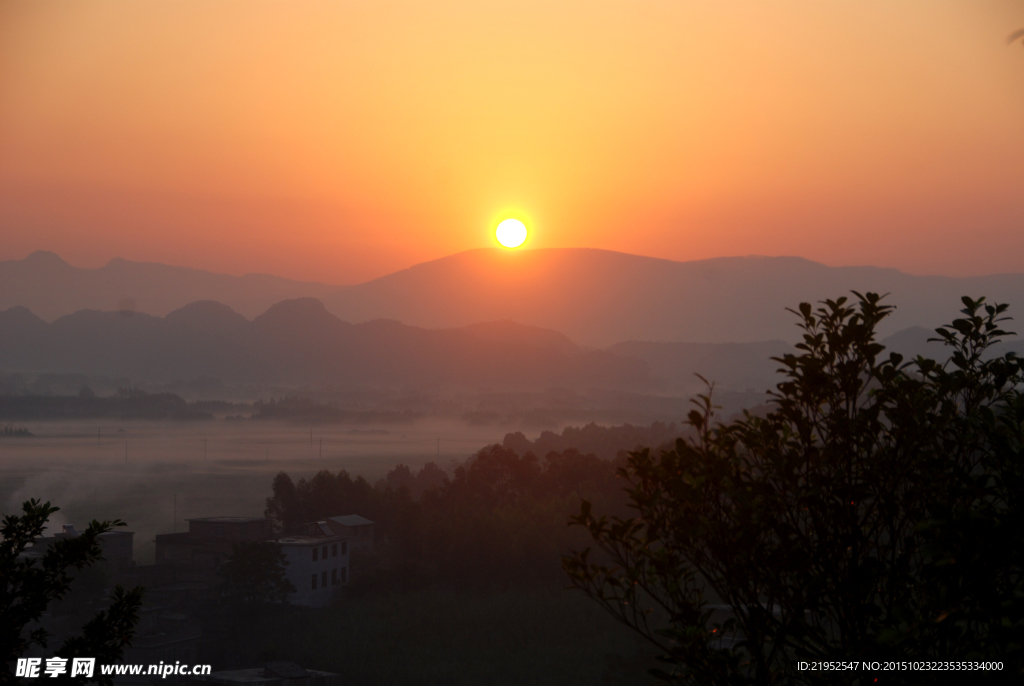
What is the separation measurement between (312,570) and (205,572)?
20.6 metres

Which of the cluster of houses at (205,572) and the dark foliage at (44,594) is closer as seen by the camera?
the dark foliage at (44,594)

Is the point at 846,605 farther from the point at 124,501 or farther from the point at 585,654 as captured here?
the point at 124,501

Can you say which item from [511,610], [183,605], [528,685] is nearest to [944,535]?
[528,685]

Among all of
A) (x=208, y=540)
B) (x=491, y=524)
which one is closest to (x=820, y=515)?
(x=491, y=524)

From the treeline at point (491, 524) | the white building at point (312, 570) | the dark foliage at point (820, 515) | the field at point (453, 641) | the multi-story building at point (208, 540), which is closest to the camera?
the dark foliage at point (820, 515)

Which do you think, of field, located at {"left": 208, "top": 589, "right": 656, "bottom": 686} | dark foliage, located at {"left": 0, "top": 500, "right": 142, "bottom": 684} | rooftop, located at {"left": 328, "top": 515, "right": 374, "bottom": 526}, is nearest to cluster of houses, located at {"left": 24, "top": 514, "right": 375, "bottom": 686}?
rooftop, located at {"left": 328, "top": 515, "right": 374, "bottom": 526}

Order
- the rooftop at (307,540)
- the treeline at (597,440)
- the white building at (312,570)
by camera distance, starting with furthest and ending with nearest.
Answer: the treeline at (597,440) → the rooftop at (307,540) → the white building at (312,570)

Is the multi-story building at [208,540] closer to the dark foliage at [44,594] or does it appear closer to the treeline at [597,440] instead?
the treeline at [597,440]

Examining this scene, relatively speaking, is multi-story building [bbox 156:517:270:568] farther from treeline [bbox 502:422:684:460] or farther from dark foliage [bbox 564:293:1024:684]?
dark foliage [bbox 564:293:1024:684]

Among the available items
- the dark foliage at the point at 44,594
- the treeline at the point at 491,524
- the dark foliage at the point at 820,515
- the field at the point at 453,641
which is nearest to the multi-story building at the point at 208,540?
the treeline at the point at 491,524

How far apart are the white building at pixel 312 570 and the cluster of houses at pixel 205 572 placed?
95 mm

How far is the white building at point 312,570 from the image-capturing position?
75562mm

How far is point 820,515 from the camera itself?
21.0ft

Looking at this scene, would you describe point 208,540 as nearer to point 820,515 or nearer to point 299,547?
point 299,547
